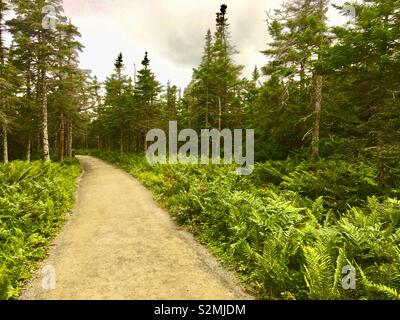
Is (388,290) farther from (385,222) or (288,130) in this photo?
(288,130)

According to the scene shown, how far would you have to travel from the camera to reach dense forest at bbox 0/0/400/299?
5785 mm

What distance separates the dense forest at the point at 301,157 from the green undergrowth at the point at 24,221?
0.23 meters

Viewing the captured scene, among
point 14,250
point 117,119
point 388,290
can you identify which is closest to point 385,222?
point 388,290

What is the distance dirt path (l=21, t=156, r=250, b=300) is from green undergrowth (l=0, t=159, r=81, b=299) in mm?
340

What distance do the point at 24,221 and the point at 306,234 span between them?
809cm

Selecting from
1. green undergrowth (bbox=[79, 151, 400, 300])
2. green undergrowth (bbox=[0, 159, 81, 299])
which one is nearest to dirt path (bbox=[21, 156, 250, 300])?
green undergrowth (bbox=[0, 159, 81, 299])

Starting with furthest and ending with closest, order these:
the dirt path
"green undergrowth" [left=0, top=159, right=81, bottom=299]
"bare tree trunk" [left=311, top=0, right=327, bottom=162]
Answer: "bare tree trunk" [left=311, top=0, right=327, bottom=162] → "green undergrowth" [left=0, top=159, right=81, bottom=299] → the dirt path

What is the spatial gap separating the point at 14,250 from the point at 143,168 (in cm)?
1600

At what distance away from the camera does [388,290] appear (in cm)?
450

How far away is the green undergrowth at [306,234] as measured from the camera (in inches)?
204

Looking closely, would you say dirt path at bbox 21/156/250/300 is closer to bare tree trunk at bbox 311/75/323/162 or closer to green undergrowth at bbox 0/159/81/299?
green undergrowth at bbox 0/159/81/299

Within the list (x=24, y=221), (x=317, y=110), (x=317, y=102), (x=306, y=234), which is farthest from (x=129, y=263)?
(x=317, y=102)

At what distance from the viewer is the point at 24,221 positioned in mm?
8648

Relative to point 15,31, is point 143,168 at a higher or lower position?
lower
